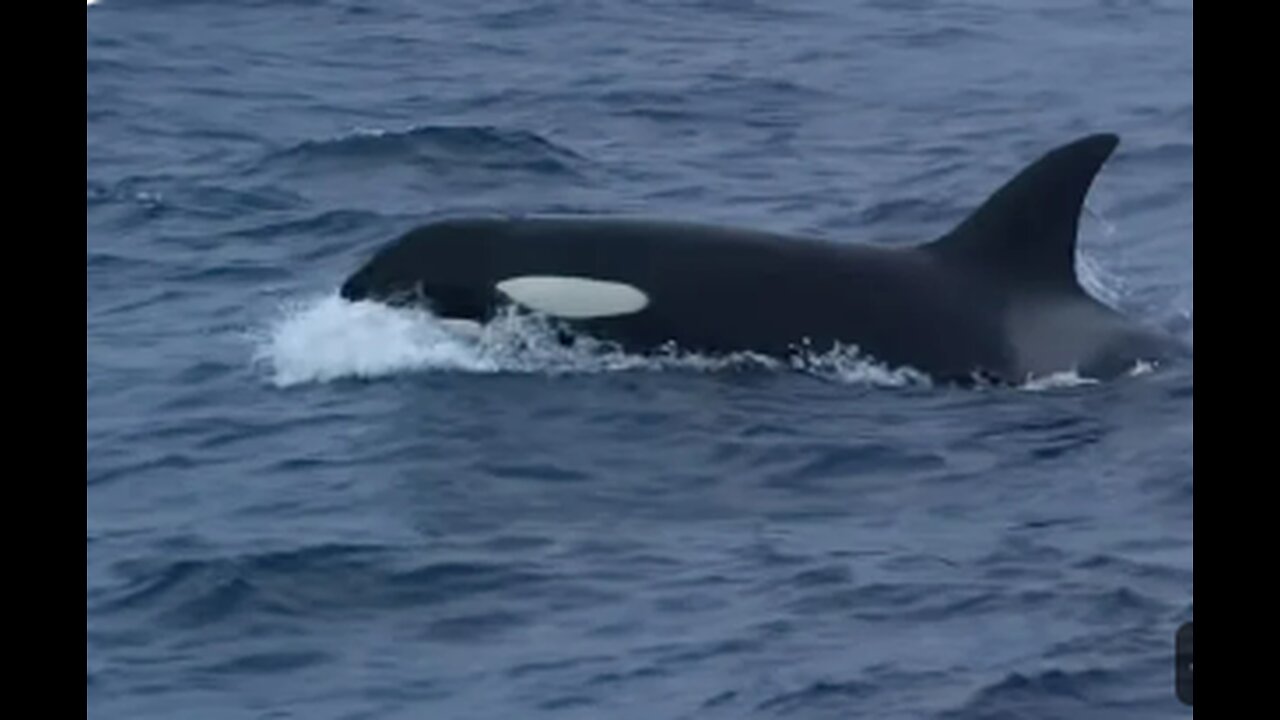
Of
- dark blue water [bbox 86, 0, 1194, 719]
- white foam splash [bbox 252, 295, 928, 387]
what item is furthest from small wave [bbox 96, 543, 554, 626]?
white foam splash [bbox 252, 295, 928, 387]

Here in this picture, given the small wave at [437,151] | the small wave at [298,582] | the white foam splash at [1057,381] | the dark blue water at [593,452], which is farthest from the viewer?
the small wave at [437,151]

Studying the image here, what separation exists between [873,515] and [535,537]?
1506mm

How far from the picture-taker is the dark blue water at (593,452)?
8891mm

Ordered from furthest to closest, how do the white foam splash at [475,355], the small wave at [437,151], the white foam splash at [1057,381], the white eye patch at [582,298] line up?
the small wave at [437,151], the white eye patch at [582,298], the white foam splash at [475,355], the white foam splash at [1057,381]

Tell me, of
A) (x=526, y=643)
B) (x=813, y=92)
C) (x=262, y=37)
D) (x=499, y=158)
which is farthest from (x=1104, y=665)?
(x=262, y=37)

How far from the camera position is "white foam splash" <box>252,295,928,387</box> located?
13648 mm

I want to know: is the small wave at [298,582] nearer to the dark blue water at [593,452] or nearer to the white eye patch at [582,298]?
the dark blue water at [593,452]

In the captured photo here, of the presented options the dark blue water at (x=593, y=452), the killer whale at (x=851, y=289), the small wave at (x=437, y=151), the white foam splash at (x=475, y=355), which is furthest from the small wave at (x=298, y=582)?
the small wave at (x=437, y=151)

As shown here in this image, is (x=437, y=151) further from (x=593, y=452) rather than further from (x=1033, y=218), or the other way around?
(x=593, y=452)

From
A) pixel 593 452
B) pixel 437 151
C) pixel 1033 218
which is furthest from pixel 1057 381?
pixel 437 151

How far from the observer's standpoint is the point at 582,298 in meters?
13.9

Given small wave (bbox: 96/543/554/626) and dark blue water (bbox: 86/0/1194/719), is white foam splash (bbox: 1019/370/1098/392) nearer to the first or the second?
dark blue water (bbox: 86/0/1194/719)

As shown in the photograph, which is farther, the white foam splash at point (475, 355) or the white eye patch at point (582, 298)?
the white eye patch at point (582, 298)

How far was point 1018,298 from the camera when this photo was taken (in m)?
13.9
